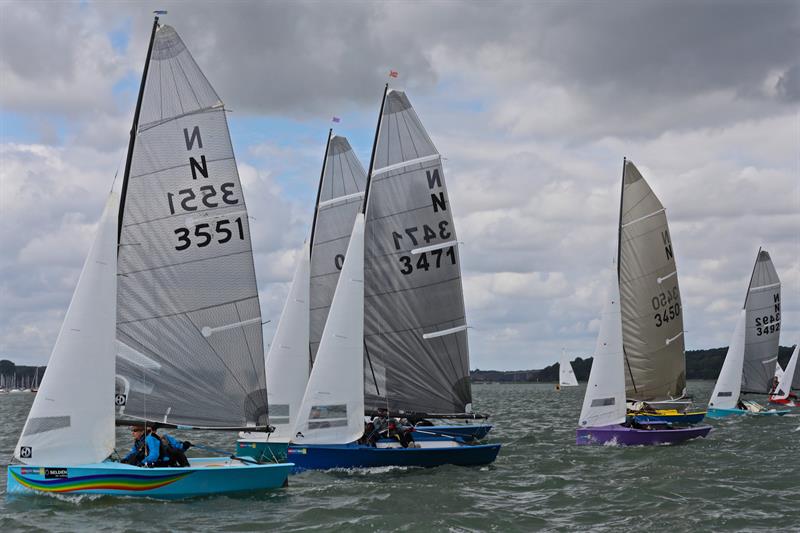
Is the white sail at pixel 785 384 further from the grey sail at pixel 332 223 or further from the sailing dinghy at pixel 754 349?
the grey sail at pixel 332 223

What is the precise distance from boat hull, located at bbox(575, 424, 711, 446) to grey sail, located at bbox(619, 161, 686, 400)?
6043 millimetres

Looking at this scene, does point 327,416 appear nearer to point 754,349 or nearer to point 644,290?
point 644,290

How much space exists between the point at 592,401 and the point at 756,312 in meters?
24.3

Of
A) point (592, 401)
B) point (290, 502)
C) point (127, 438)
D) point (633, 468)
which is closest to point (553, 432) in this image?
point (592, 401)

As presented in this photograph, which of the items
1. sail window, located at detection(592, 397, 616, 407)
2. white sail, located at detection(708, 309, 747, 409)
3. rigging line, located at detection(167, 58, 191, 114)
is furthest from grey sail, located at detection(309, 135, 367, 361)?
white sail, located at detection(708, 309, 747, 409)

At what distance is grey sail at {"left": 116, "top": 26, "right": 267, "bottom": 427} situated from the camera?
20.3 metres

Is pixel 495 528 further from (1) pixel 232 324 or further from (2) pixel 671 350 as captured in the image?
(2) pixel 671 350

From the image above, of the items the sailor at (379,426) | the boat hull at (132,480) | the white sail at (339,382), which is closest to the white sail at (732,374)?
the sailor at (379,426)

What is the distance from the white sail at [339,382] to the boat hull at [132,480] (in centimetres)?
433

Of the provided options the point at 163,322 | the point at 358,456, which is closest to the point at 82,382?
the point at 163,322

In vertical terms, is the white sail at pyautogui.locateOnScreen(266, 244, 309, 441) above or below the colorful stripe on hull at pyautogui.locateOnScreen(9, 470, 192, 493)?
above

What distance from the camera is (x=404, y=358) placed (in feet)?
91.4

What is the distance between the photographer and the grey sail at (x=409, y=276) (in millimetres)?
27688

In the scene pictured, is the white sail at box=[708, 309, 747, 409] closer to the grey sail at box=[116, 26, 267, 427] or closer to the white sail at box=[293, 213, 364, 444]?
the white sail at box=[293, 213, 364, 444]
